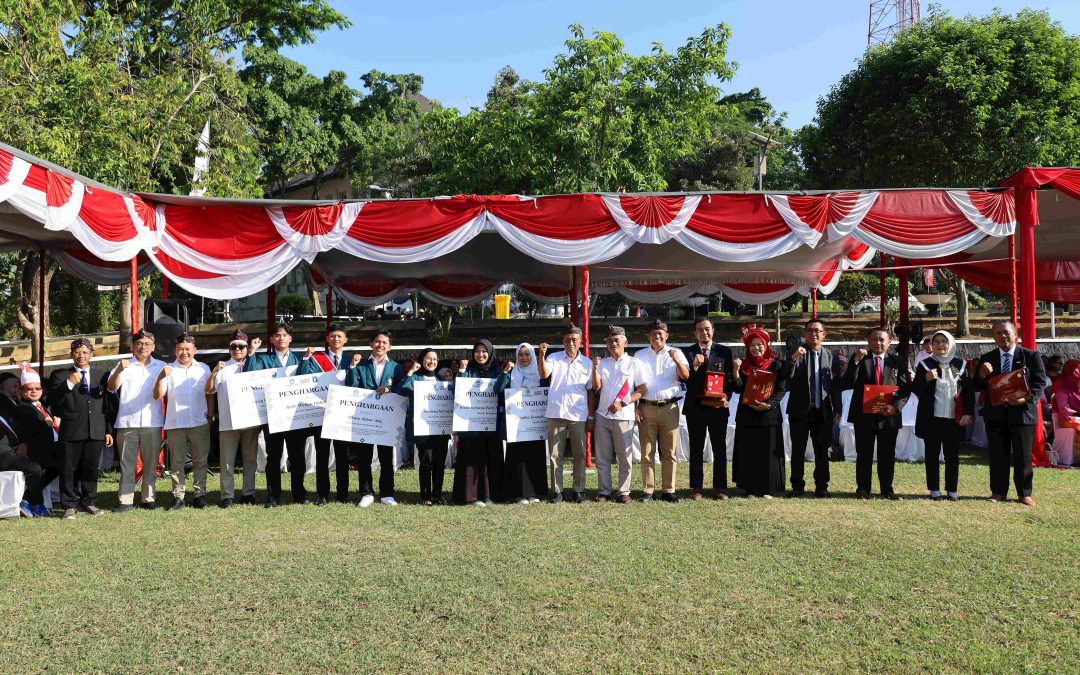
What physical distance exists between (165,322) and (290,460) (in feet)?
12.3

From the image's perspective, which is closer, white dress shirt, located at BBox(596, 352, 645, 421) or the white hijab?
white dress shirt, located at BBox(596, 352, 645, 421)

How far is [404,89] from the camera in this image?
29.2 meters

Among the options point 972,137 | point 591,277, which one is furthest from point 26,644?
point 972,137

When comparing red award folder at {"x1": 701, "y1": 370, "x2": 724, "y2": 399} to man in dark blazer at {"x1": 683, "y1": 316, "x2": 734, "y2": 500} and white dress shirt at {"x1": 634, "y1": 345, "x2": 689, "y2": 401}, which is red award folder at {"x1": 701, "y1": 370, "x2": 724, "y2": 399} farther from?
white dress shirt at {"x1": 634, "y1": 345, "x2": 689, "y2": 401}

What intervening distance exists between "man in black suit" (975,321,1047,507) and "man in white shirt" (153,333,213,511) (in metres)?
6.49

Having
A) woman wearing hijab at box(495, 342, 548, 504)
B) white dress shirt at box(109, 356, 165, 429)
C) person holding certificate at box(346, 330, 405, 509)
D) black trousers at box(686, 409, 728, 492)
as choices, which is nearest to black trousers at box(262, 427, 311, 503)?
person holding certificate at box(346, 330, 405, 509)

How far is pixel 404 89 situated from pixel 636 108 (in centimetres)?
1243

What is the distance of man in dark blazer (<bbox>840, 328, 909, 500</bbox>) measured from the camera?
7.01 metres

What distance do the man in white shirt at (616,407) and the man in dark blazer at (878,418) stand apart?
189 cm

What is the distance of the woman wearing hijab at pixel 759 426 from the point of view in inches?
277

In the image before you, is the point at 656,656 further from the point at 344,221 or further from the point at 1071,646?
the point at 344,221

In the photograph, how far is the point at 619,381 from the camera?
6.89m

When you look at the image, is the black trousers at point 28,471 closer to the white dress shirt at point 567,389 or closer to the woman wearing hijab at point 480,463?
the woman wearing hijab at point 480,463

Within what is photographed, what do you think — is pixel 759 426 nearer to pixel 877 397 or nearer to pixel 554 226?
pixel 877 397
